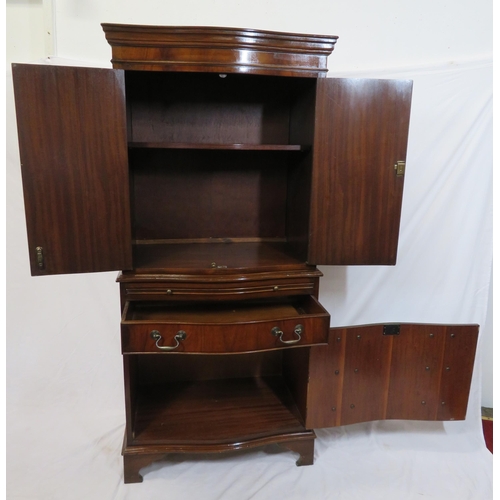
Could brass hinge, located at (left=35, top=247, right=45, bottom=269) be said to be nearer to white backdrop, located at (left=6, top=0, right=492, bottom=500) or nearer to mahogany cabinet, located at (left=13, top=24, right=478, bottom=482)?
mahogany cabinet, located at (left=13, top=24, right=478, bottom=482)

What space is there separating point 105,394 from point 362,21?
1977mm

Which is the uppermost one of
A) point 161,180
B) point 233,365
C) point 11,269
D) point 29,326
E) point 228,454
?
point 161,180

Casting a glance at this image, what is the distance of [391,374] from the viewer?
1570mm

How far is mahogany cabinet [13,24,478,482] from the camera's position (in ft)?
3.89

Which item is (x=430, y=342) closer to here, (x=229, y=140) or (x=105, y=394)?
(x=229, y=140)

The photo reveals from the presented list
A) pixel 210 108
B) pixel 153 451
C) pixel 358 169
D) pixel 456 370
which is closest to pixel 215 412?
pixel 153 451

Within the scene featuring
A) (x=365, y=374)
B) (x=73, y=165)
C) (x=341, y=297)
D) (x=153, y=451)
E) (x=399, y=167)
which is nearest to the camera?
(x=73, y=165)

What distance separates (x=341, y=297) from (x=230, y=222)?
64 centimetres

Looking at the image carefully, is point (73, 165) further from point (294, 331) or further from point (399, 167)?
point (399, 167)

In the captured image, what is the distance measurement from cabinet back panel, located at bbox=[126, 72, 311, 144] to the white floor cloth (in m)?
0.52

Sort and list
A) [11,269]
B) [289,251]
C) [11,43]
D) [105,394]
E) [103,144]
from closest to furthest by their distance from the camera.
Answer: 1. [103,144]
2. [289,251]
3. [11,43]
4. [11,269]
5. [105,394]

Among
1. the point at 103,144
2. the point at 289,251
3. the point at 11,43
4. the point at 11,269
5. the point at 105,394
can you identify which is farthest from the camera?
the point at 105,394
